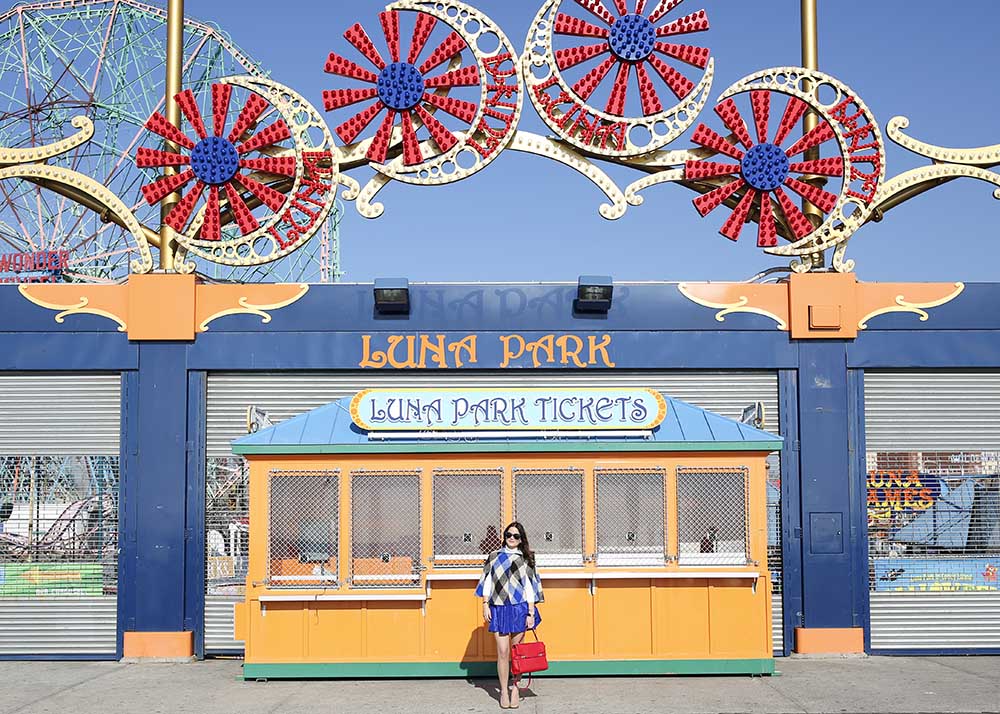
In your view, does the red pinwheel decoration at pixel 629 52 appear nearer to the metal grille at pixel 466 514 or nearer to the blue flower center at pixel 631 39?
the blue flower center at pixel 631 39

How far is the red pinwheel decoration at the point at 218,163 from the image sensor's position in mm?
15406

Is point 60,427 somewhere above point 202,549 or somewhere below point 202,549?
above

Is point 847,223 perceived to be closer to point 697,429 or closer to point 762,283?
point 762,283

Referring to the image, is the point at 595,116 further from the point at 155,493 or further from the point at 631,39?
the point at 155,493

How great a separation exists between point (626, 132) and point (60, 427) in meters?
8.90

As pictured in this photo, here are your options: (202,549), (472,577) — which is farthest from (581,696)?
(202,549)

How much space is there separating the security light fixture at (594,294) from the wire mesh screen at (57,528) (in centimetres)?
676

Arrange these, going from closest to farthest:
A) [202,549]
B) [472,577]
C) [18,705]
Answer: [18,705] → [472,577] → [202,549]

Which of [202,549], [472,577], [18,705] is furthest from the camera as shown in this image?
[202,549]

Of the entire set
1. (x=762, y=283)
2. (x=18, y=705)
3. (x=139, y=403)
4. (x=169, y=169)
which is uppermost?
(x=169, y=169)

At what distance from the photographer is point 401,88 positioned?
1559 centimetres

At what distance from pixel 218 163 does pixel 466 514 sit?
6304 millimetres

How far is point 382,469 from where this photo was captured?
42.9 ft

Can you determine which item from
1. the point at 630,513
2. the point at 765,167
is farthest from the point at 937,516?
the point at 765,167
